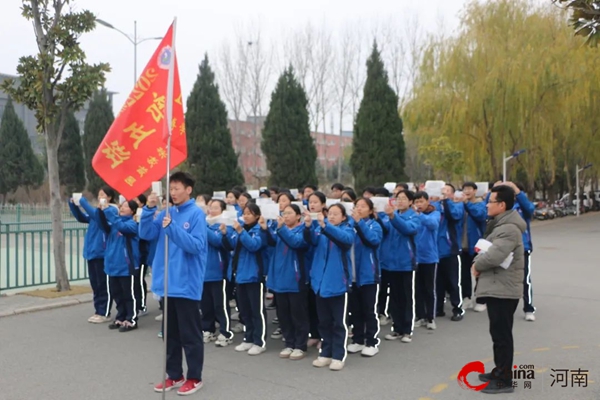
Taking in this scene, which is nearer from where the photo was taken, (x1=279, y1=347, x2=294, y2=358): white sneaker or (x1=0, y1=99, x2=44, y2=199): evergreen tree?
(x1=279, y1=347, x2=294, y2=358): white sneaker

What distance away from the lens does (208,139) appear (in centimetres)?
2555

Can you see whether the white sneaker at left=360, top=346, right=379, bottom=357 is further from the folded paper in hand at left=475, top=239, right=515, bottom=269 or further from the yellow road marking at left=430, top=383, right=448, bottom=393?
the folded paper in hand at left=475, top=239, right=515, bottom=269

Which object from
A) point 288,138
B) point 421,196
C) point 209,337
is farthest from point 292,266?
point 288,138

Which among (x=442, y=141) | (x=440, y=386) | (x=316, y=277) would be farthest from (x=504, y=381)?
(x=442, y=141)

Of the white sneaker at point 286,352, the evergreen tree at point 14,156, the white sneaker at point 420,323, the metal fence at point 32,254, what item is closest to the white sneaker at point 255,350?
the white sneaker at point 286,352

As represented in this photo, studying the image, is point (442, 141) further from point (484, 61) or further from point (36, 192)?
point (36, 192)

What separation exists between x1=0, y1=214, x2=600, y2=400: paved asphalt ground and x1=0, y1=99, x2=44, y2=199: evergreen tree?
31.5 meters

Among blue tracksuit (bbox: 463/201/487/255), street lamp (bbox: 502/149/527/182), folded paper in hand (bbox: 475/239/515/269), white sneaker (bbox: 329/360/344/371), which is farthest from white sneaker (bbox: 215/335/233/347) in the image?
street lamp (bbox: 502/149/527/182)

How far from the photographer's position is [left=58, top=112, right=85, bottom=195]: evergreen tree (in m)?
34.8

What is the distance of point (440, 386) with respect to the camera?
5340 millimetres

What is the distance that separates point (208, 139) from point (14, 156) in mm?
17549

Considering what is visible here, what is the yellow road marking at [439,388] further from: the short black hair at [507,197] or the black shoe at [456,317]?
the black shoe at [456,317]

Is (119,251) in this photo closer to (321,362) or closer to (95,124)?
(321,362)

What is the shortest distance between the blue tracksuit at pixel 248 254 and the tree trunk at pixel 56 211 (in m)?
4.34
